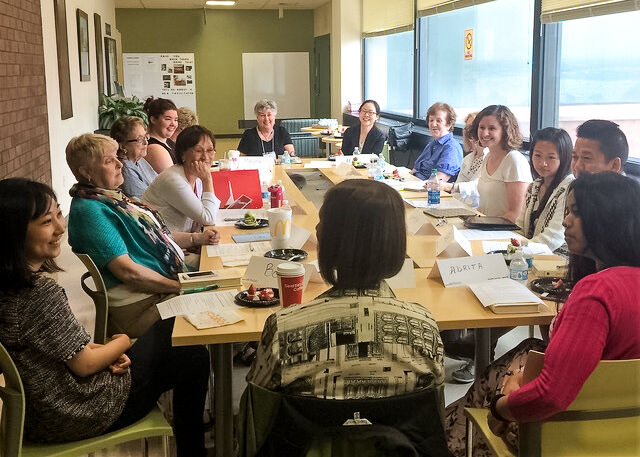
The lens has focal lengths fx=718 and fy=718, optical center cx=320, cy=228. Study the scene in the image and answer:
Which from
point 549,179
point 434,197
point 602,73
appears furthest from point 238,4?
point 549,179

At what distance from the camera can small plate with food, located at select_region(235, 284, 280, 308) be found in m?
2.16

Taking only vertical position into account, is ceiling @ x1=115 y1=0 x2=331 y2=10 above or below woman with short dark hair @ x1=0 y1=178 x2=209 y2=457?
above

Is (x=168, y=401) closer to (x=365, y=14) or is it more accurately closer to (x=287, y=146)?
(x=287, y=146)

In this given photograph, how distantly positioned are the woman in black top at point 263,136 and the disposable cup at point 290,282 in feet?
15.2

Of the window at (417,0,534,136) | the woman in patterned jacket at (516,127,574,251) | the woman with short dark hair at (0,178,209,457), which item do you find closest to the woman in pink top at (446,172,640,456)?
the woman with short dark hair at (0,178,209,457)

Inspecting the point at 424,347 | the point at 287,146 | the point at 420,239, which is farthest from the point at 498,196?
the point at 287,146

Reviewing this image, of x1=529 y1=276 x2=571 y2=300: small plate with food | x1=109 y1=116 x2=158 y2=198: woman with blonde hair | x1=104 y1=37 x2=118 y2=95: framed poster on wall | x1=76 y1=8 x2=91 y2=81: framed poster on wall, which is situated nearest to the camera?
x1=529 y1=276 x2=571 y2=300: small plate with food

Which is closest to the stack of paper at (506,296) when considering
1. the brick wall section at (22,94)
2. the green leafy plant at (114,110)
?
the brick wall section at (22,94)

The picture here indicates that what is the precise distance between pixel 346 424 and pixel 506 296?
3.28 feet

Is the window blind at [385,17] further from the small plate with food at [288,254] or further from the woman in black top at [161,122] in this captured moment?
the small plate with food at [288,254]

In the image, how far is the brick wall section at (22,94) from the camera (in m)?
4.64

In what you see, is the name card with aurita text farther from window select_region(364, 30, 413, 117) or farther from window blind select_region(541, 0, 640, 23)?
window select_region(364, 30, 413, 117)

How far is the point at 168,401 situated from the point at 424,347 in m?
1.92

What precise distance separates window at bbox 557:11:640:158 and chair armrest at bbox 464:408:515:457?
2857mm
